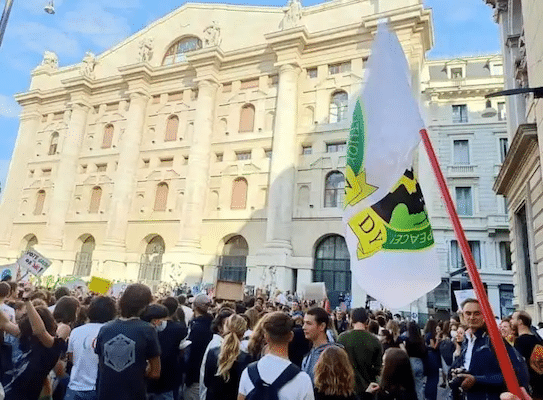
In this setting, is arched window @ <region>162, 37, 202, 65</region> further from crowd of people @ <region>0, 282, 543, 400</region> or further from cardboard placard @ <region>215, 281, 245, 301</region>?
crowd of people @ <region>0, 282, 543, 400</region>

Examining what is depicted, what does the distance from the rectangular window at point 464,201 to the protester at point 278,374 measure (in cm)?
2654

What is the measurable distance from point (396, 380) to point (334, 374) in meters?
1.38

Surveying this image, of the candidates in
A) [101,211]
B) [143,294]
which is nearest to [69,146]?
[101,211]

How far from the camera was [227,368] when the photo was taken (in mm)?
4082

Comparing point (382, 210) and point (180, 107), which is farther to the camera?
point (180, 107)

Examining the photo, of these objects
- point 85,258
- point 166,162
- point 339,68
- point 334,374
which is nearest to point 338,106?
point 339,68

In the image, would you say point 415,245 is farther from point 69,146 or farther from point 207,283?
point 69,146

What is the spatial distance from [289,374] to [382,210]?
1.53 m

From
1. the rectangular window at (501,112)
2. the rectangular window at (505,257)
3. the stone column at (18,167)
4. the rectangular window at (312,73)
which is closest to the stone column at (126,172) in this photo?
the stone column at (18,167)

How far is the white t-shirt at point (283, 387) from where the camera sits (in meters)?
2.80

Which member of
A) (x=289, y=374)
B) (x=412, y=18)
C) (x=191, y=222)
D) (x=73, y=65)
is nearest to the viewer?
(x=289, y=374)

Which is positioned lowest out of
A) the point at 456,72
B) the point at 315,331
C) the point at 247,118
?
the point at 315,331

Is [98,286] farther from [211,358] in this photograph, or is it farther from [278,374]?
[278,374]

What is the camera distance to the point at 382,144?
2.97 metres
